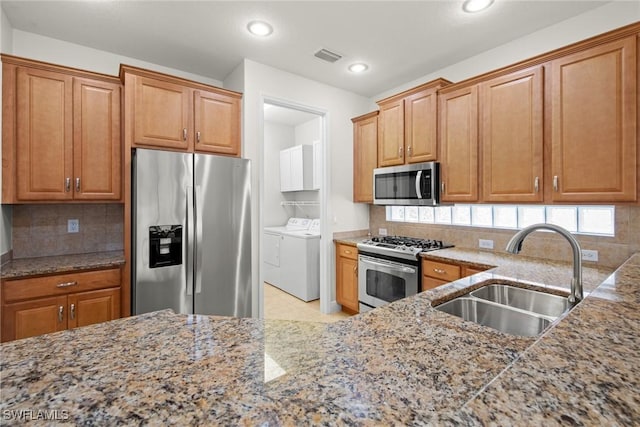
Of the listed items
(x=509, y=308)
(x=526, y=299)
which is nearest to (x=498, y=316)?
(x=509, y=308)

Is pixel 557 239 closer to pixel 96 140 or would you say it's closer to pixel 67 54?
pixel 96 140

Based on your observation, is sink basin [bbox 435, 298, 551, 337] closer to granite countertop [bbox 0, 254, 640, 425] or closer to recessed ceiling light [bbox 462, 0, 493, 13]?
granite countertop [bbox 0, 254, 640, 425]

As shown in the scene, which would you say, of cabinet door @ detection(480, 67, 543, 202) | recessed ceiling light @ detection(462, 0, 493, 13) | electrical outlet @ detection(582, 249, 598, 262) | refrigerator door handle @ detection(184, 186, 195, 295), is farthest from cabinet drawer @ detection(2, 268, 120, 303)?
electrical outlet @ detection(582, 249, 598, 262)

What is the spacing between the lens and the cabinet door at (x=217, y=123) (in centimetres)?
272

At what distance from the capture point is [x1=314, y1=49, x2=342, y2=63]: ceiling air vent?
110 inches

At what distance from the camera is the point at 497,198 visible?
2.47m

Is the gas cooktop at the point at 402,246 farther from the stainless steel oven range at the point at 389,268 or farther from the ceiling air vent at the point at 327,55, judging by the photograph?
the ceiling air vent at the point at 327,55

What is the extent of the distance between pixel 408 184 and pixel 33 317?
319 centimetres

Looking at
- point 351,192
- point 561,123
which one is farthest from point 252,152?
point 561,123

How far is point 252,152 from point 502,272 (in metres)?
2.30

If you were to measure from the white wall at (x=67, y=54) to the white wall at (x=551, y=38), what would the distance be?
3.11 m

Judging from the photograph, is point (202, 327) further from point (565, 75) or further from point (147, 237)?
point (565, 75)

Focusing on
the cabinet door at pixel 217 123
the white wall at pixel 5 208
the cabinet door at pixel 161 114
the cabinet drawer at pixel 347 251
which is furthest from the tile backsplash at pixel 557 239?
the white wall at pixel 5 208

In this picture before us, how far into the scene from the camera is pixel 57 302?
2.14 meters
